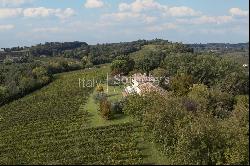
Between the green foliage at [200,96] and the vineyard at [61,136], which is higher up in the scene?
the green foliage at [200,96]

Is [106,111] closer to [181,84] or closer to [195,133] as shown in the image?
[181,84]

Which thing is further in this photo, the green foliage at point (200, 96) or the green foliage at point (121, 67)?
the green foliage at point (121, 67)

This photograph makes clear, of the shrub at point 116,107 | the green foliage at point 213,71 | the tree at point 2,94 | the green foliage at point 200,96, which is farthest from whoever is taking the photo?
the tree at point 2,94

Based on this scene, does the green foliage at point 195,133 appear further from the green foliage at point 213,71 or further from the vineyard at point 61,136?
the green foliage at point 213,71

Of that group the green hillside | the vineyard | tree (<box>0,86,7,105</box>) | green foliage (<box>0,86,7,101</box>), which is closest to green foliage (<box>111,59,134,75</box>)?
the green hillside

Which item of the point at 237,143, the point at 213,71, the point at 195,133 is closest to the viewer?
the point at 237,143

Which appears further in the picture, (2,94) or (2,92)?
(2,92)

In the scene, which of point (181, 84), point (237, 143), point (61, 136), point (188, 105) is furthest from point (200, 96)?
point (237, 143)

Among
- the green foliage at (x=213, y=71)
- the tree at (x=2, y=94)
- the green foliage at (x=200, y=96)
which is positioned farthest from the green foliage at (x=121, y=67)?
the green foliage at (x=200, y=96)
